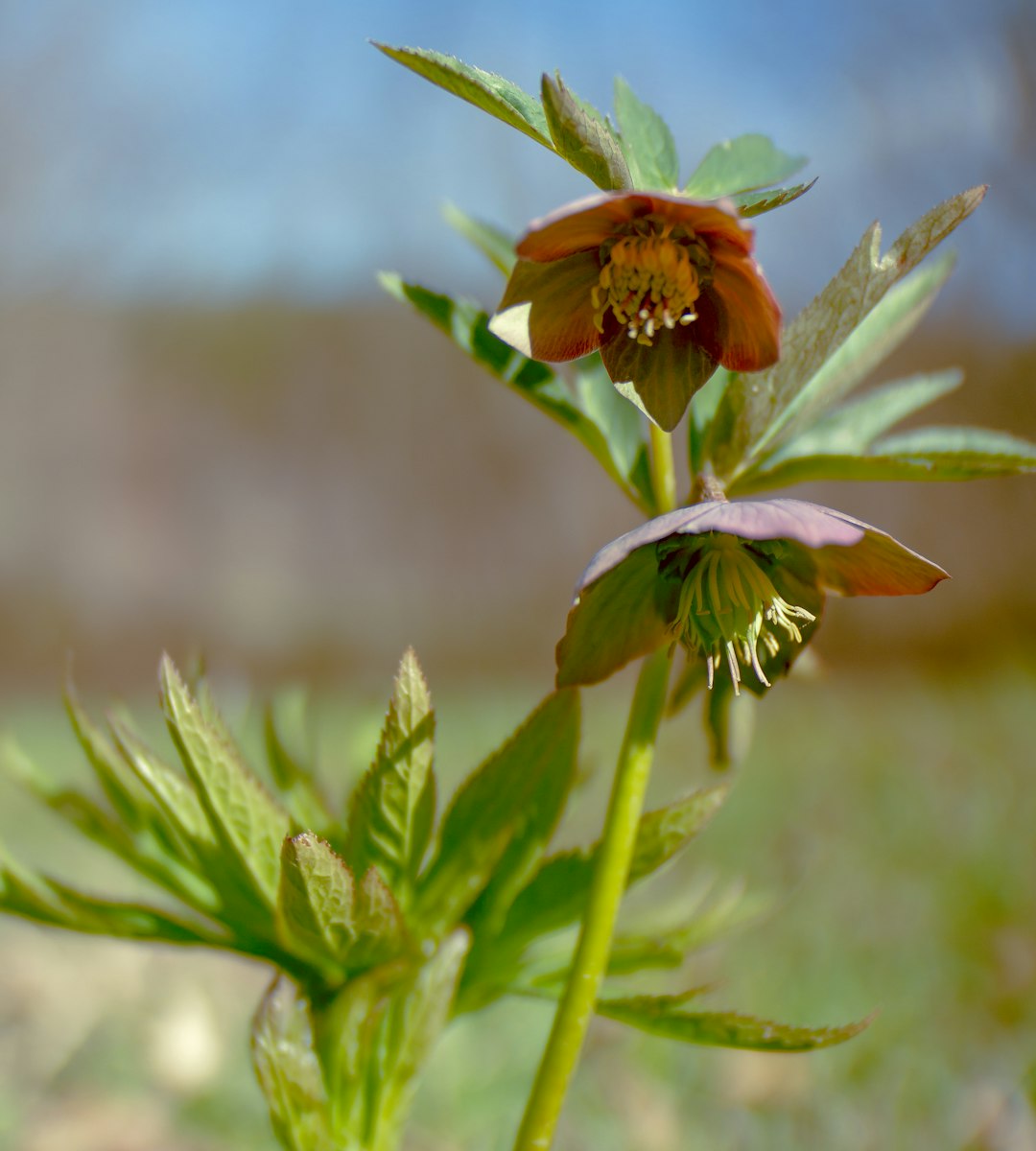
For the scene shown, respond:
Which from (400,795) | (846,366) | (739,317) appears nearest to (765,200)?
(739,317)

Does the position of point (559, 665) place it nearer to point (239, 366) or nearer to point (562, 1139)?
point (562, 1139)

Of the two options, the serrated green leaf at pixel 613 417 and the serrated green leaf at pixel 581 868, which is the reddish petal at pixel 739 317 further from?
the serrated green leaf at pixel 581 868

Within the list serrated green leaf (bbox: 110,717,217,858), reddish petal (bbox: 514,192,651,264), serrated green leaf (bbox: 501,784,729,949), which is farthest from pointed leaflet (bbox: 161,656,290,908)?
reddish petal (bbox: 514,192,651,264)

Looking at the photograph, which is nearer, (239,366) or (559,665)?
(559,665)

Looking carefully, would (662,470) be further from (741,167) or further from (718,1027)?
(718,1027)

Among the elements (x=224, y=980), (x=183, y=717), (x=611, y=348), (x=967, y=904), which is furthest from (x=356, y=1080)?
(x=967, y=904)

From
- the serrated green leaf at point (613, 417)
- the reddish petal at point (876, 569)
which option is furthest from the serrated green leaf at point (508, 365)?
the reddish petal at point (876, 569)
